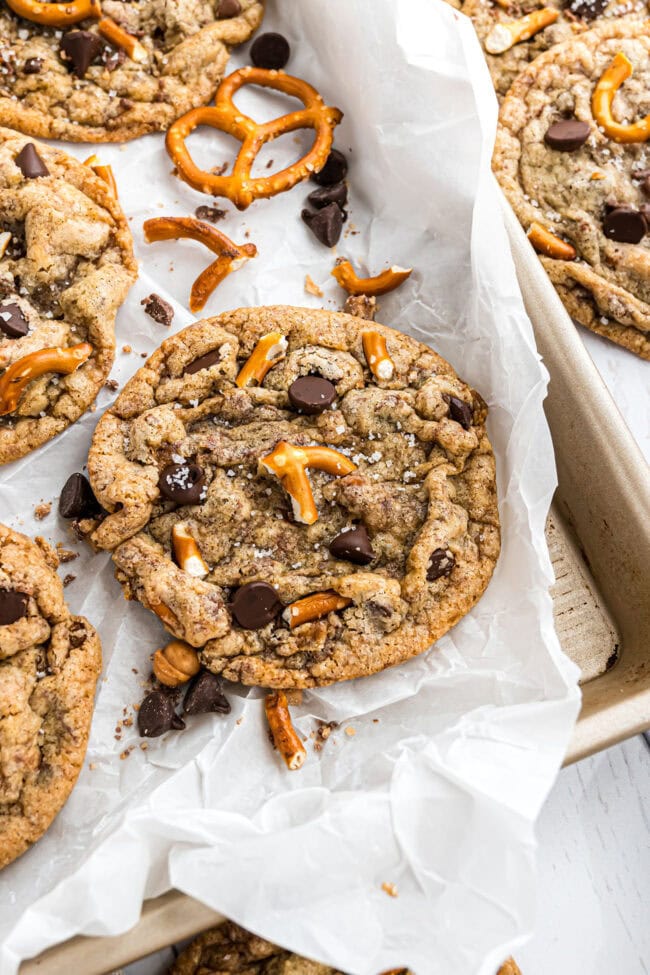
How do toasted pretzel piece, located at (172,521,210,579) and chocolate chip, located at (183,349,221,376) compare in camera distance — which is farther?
chocolate chip, located at (183,349,221,376)

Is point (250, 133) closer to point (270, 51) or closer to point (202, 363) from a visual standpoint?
point (270, 51)

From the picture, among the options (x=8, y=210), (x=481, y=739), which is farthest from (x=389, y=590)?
(x=8, y=210)

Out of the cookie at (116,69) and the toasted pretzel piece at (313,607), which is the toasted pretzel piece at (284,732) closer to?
the toasted pretzel piece at (313,607)

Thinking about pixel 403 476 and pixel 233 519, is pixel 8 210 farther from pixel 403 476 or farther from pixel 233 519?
pixel 403 476

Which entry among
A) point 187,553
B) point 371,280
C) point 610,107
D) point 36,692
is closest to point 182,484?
point 187,553

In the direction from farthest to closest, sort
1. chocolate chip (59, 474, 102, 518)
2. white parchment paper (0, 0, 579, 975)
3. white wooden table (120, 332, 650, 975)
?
white wooden table (120, 332, 650, 975), chocolate chip (59, 474, 102, 518), white parchment paper (0, 0, 579, 975)

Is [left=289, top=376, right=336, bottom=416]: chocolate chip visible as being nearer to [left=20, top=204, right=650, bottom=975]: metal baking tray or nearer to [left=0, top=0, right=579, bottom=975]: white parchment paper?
[left=0, top=0, right=579, bottom=975]: white parchment paper

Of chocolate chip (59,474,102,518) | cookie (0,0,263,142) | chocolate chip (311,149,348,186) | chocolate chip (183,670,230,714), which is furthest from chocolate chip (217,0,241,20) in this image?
chocolate chip (183,670,230,714)
